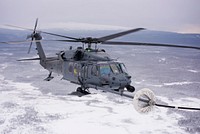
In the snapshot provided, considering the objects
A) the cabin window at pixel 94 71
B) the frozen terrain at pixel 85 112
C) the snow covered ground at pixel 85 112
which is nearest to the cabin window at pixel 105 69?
the cabin window at pixel 94 71

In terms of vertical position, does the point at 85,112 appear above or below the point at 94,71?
below

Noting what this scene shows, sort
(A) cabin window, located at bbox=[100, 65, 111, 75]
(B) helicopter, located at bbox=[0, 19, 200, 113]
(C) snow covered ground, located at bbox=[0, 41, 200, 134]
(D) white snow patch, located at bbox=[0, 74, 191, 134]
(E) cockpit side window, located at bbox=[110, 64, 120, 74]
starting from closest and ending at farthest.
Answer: (B) helicopter, located at bbox=[0, 19, 200, 113] → (E) cockpit side window, located at bbox=[110, 64, 120, 74] → (A) cabin window, located at bbox=[100, 65, 111, 75] → (D) white snow patch, located at bbox=[0, 74, 191, 134] → (C) snow covered ground, located at bbox=[0, 41, 200, 134]

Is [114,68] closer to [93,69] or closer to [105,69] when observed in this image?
[105,69]

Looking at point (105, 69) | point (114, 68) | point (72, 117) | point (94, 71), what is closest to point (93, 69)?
point (94, 71)

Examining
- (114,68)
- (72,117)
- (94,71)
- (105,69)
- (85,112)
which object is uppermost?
(114,68)

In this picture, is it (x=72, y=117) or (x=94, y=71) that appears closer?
(x=94, y=71)

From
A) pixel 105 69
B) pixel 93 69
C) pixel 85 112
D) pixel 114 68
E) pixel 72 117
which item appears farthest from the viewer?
pixel 85 112

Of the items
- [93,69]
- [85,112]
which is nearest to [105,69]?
[93,69]

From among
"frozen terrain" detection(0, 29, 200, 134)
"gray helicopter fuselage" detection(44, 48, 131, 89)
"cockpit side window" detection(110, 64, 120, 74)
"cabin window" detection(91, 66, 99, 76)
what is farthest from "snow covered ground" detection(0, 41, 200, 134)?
"cockpit side window" detection(110, 64, 120, 74)

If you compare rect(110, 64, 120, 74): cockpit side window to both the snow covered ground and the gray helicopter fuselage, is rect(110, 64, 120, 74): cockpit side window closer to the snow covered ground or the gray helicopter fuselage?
the gray helicopter fuselage

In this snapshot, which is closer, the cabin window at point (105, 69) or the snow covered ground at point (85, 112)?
the cabin window at point (105, 69)

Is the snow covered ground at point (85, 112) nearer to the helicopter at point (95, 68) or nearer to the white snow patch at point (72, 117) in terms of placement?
the white snow patch at point (72, 117)

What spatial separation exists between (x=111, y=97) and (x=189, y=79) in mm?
30451

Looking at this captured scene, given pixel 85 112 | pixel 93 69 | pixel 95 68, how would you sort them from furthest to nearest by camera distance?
1. pixel 85 112
2. pixel 93 69
3. pixel 95 68
